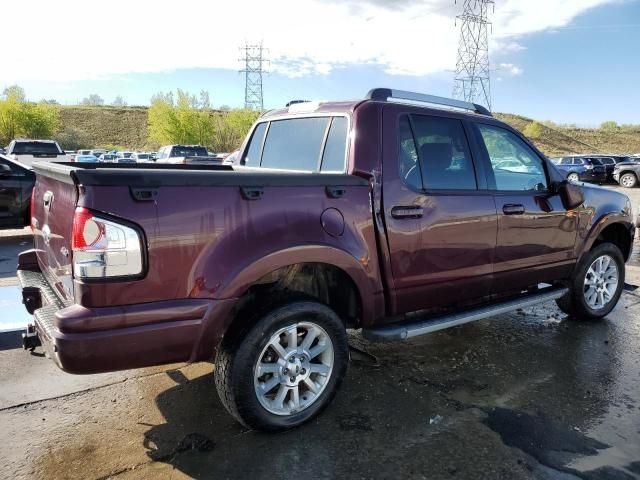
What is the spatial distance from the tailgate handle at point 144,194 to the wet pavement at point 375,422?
140 centimetres

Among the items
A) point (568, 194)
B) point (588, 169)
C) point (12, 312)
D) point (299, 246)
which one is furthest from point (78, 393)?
point (588, 169)

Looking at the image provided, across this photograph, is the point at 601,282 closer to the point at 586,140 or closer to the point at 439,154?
the point at 439,154

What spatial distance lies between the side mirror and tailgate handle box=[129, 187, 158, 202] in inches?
138

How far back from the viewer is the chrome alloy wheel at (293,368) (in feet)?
9.78

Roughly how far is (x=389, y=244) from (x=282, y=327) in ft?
2.95

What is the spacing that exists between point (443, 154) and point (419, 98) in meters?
0.44

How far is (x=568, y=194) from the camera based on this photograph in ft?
14.9

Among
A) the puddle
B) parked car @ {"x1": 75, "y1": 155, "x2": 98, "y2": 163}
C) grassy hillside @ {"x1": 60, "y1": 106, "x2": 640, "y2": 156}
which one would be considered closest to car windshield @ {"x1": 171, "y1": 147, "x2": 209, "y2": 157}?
parked car @ {"x1": 75, "y1": 155, "x2": 98, "y2": 163}

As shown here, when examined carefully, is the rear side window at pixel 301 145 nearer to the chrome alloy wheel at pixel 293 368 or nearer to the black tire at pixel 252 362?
the black tire at pixel 252 362

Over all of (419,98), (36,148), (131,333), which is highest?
(419,98)

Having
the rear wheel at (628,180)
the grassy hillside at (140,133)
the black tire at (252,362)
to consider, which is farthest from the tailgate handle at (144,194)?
the grassy hillside at (140,133)

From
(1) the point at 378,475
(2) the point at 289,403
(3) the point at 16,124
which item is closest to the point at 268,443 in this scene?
(2) the point at 289,403

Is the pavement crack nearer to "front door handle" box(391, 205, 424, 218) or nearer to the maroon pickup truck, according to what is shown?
the maroon pickup truck

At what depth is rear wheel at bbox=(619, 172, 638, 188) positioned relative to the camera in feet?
82.4
